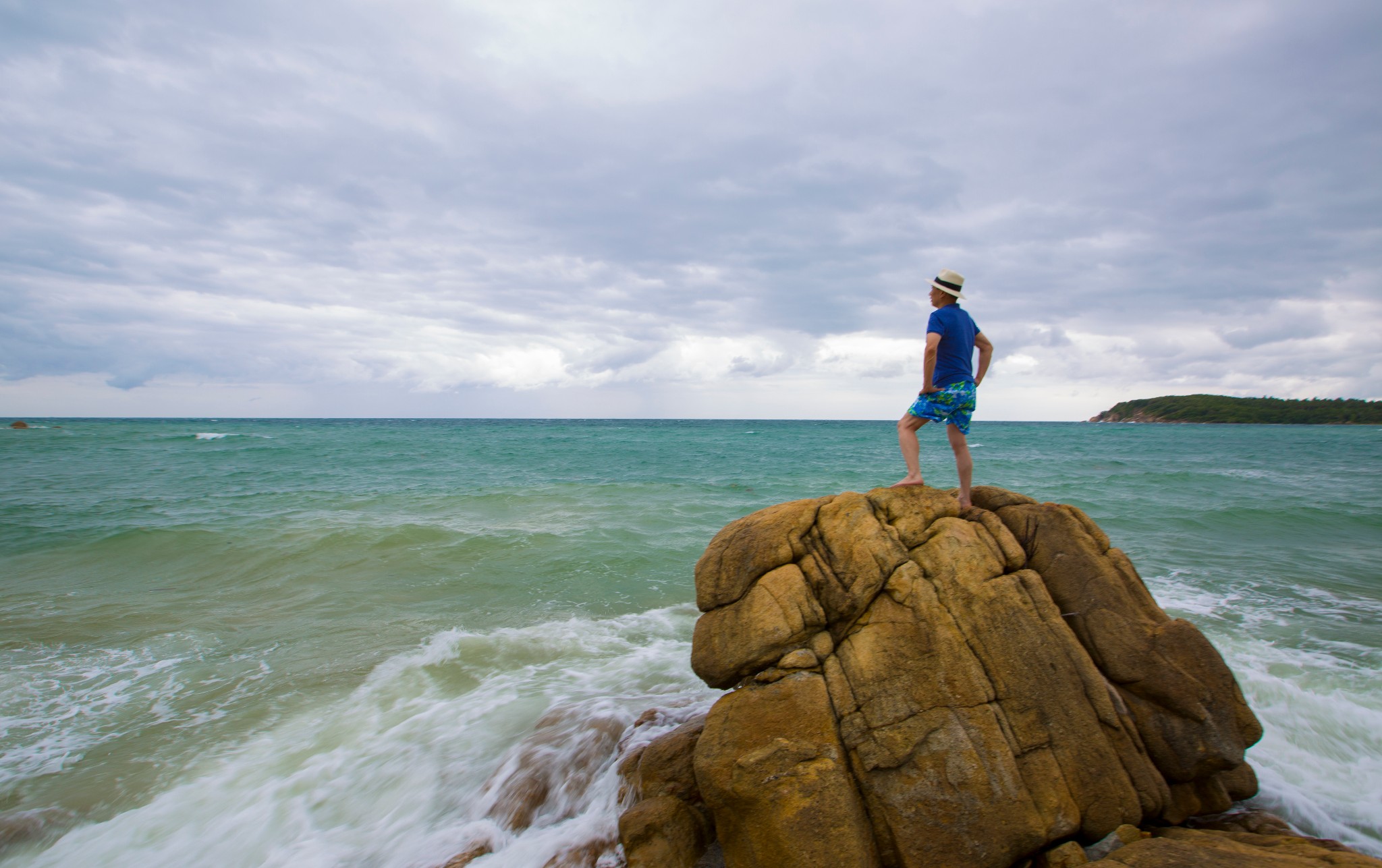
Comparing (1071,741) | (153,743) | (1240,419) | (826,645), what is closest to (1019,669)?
(1071,741)

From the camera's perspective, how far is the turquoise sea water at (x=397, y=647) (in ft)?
17.3

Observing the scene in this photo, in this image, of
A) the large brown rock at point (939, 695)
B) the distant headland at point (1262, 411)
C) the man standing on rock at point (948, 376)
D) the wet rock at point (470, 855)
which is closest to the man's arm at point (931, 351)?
the man standing on rock at point (948, 376)

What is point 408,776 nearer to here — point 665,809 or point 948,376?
point 665,809

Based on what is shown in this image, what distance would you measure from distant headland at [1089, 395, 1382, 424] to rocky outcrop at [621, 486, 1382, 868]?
410 feet

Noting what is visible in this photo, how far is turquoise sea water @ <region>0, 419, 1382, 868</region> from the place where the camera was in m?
5.27

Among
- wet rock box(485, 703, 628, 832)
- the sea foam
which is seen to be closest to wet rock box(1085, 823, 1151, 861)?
the sea foam

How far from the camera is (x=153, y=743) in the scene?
6.29 metres

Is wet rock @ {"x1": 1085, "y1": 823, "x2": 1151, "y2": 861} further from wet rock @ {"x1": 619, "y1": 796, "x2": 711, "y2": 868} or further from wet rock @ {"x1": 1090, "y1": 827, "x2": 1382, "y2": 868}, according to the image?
wet rock @ {"x1": 619, "y1": 796, "x2": 711, "y2": 868}

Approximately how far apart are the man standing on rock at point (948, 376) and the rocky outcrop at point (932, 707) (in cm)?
65

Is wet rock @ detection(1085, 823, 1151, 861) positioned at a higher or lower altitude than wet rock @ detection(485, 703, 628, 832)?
higher

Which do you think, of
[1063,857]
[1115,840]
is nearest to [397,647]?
[1063,857]

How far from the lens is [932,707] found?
14.5 feet

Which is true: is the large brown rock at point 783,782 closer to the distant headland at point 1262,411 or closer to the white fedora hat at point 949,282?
the white fedora hat at point 949,282

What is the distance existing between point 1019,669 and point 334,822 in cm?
574
